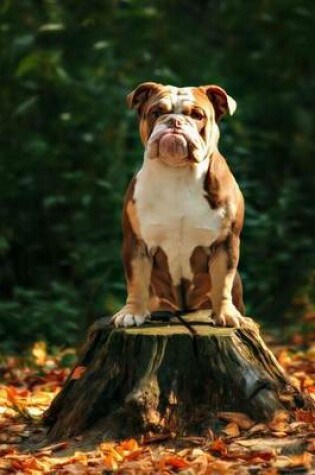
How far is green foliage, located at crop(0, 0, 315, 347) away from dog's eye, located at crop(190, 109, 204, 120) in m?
3.42

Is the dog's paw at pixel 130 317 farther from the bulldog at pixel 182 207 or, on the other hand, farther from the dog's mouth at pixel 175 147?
the dog's mouth at pixel 175 147

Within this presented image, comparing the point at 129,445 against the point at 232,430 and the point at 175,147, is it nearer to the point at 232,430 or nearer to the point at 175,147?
the point at 232,430

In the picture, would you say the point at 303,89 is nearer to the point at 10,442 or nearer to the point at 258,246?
the point at 258,246

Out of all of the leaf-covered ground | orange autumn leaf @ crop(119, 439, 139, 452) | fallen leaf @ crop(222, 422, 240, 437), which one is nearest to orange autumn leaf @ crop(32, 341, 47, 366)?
the leaf-covered ground

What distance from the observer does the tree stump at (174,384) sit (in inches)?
185

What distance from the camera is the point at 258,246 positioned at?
8695 mm

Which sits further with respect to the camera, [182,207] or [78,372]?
[78,372]

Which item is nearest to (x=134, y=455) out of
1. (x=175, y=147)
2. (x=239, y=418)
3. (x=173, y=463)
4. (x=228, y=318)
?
(x=173, y=463)

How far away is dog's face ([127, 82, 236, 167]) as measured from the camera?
178 inches

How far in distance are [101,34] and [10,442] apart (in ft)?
15.2

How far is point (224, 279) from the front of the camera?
16.0ft

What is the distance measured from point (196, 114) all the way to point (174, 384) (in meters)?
1.20

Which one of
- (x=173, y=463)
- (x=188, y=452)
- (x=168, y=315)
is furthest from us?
(x=168, y=315)

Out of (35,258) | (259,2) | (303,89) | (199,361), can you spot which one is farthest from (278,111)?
(199,361)
